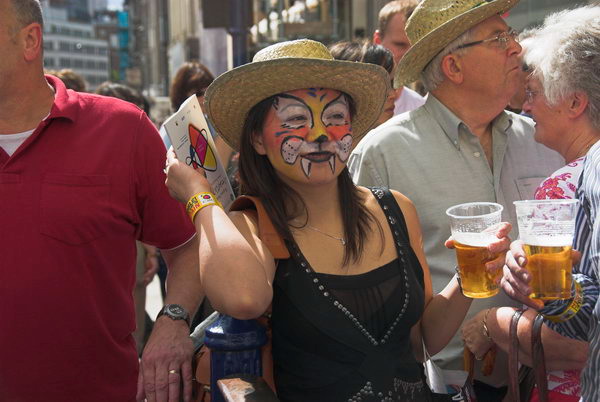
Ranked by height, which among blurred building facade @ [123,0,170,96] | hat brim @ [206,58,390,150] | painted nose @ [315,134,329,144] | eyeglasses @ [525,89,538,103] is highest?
A: hat brim @ [206,58,390,150]

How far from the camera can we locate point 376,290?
8.48 ft

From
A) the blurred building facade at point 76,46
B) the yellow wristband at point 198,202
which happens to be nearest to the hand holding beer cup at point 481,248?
the yellow wristband at point 198,202

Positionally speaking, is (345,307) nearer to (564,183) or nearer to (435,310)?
(435,310)

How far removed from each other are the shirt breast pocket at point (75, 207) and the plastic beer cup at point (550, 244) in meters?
1.43

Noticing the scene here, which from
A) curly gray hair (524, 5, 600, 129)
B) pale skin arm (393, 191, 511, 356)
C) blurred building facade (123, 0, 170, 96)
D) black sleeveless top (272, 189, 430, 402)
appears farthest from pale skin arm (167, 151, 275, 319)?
blurred building facade (123, 0, 170, 96)

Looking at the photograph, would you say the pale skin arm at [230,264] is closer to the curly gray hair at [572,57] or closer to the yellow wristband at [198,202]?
the yellow wristband at [198,202]

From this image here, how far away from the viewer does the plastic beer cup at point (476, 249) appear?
7.86 feet

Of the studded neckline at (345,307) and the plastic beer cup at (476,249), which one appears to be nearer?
the plastic beer cup at (476,249)

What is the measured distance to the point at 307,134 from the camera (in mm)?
2684

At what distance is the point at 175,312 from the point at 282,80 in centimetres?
85

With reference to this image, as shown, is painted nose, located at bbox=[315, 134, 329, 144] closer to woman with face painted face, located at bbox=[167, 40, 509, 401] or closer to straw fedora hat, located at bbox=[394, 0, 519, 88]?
woman with face painted face, located at bbox=[167, 40, 509, 401]

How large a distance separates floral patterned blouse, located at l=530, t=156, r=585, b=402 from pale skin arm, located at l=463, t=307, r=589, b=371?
65 mm

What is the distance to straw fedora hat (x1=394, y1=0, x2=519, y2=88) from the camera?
11.4 feet

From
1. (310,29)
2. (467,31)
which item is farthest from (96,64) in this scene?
(467,31)
